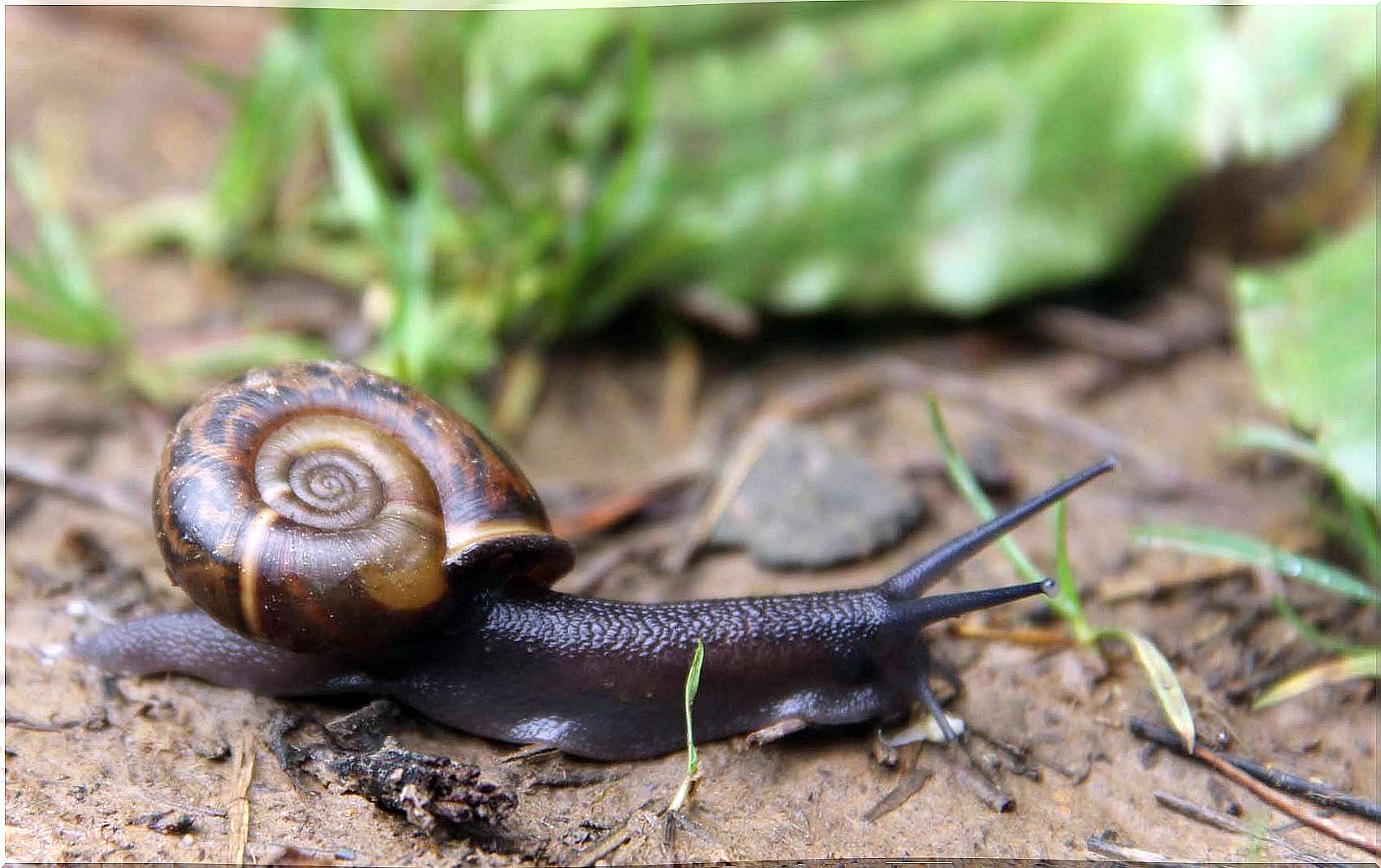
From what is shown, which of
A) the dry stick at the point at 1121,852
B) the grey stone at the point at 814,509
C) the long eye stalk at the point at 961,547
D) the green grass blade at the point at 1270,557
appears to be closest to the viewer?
the dry stick at the point at 1121,852

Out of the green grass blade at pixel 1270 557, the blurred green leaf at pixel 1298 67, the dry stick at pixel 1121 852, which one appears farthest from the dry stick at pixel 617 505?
the blurred green leaf at pixel 1298 67

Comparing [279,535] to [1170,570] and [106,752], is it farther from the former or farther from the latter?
[1170,570]

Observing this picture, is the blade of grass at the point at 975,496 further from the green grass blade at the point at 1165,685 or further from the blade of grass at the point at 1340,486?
the blade of grass at the point at 1340,486

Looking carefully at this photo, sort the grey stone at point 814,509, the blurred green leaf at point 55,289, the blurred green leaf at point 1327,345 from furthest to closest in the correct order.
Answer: the blurred green leaf at point 55,289, the grey stone at point 814,509, the blurred green leaf at point 1327,345

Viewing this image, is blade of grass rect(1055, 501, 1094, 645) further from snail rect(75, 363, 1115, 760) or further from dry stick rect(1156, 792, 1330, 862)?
dry stick rect(1156, 792, 1330, 862)

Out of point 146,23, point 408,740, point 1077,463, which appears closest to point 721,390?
point 1077,463

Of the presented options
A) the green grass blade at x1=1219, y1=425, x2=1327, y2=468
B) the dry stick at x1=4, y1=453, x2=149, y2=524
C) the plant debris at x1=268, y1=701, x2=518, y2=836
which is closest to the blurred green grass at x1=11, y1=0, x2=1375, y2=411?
the green grass blade at x1=1219, y1=425, x2=1327, y2=468
